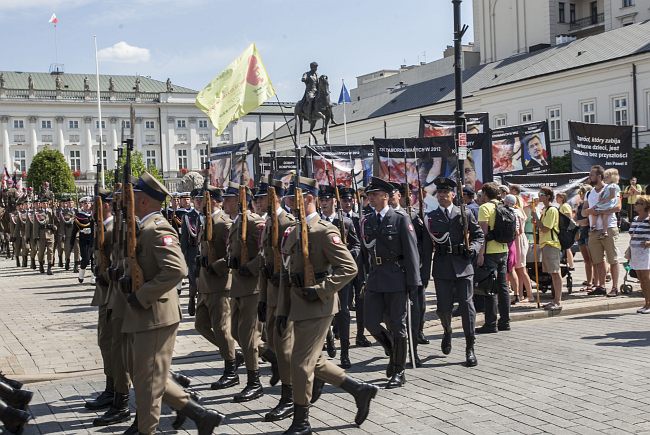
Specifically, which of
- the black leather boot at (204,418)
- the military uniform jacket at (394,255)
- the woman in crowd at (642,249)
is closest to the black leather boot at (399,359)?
the military uniform jacket at (394,255)

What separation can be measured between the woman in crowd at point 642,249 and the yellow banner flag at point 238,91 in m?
6.45

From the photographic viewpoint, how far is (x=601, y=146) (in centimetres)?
1809

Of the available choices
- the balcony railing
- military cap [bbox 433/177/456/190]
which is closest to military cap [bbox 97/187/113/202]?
military cap [bbox 433/177/456/190]

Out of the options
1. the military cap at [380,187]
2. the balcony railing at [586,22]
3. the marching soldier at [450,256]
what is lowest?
the marching soldier at [450,256]

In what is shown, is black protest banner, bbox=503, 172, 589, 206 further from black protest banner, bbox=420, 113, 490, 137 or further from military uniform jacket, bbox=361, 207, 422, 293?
military uniform jacket, bbox=361, 207, 422, 293

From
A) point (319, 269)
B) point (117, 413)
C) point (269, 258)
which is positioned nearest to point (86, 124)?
point (269, 258)

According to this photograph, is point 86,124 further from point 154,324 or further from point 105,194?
point 154,324

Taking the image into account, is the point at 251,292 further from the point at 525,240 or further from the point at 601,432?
the point at 525,240

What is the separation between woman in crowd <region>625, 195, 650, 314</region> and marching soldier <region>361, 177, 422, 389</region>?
5.07 metres

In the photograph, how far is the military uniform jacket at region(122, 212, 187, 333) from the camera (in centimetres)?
605

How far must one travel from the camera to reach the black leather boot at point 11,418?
271 inches

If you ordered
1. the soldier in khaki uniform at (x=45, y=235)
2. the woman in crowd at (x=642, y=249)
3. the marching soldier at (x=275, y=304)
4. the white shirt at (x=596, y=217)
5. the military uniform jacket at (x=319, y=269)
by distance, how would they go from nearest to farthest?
1. the military uniform jacket at (x=319, y=269)
2. the marching soldier at (x=275, y=304)
3. the woman in crowd at (x=642, y=249)
4. the white shirt at (x=596, y=217)
5. the soldier in khaki uniform at (x=45, y=235)

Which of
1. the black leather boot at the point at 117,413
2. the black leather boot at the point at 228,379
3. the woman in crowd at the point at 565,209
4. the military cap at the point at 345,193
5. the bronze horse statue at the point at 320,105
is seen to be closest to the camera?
the black leather boot at the point at 117,413

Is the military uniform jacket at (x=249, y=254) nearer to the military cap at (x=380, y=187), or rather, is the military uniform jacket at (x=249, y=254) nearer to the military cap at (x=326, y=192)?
the military cap at (x=326, y=192)
